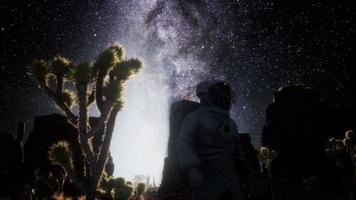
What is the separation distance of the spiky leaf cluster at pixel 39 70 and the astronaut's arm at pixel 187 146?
6756 mm

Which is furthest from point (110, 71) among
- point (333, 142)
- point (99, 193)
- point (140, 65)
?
point (333, 142)

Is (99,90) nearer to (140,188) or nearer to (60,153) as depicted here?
(60,153)

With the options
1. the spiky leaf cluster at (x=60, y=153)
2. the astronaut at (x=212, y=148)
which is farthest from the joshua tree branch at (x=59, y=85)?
the astronaut at (x=212, y=148)

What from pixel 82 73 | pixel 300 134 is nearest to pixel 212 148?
pixel 82 73

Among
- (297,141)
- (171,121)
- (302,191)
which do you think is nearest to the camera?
(302,191)

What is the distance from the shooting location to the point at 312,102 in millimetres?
32031

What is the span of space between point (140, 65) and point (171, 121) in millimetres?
19382

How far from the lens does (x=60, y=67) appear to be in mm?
8656

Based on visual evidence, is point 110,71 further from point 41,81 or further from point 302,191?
point 302,191

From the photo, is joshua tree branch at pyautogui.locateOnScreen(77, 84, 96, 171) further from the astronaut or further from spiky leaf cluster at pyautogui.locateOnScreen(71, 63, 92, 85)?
the astronaut

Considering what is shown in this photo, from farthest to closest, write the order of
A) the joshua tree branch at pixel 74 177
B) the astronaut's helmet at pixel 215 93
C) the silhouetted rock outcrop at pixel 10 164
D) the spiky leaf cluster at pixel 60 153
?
the silhouetted rock outcrop at pixel 10 164 → the joshua tree branch at pixel 74 177 → the spiky leaf cluster at pixel 60 153 → the astronaut's helmet at pixel 215 93

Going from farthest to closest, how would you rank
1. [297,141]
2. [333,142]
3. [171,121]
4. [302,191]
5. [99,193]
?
[297,141]
[171,121]
[302,191]
[333,142]
[99,193]

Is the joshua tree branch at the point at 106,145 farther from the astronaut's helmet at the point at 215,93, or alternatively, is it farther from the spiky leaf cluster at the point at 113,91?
the astronaut's helmet at the point at 215,93

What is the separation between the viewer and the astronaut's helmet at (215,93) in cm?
Result: 336
